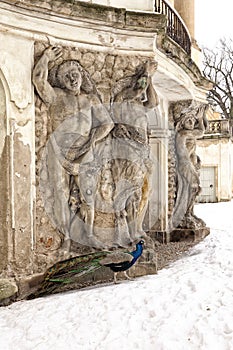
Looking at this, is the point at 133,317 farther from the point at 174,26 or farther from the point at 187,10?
the point at 187,10

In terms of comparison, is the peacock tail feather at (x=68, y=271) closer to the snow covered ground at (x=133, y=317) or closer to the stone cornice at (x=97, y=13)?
the snow covered ground at (x=133, y=317)

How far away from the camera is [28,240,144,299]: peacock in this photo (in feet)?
18.7

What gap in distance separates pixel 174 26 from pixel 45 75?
13.4 ft

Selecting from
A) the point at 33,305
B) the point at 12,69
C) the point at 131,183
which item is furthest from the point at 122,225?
the point at 12,69

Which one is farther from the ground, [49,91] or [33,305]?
[49,91]

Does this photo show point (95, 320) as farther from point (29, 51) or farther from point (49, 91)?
point (29, 51)

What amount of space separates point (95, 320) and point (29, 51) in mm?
3154

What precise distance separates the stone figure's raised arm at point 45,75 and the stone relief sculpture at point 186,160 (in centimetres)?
429

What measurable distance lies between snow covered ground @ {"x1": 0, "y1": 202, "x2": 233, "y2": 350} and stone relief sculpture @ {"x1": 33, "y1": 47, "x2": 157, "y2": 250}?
0.99m

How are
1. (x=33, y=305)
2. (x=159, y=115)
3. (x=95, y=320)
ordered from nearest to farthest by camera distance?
(x=95, y=320) < (x=33, y=305) < (x=159, y=115)

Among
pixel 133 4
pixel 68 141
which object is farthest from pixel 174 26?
pixel 68 141

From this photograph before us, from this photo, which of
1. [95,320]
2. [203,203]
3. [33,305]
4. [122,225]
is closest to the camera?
[95,320]

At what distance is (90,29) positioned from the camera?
6117 millimetres

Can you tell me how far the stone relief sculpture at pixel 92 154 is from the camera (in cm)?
598
